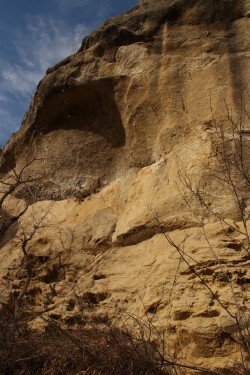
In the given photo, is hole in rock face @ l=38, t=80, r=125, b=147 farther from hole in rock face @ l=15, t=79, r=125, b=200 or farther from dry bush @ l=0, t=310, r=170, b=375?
dry bush @ l=0, t=310, r=170, b=375

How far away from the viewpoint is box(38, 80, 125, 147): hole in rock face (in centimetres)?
754

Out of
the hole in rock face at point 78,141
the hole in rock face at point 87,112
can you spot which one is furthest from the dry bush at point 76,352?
the hole in rock face at point 87,112

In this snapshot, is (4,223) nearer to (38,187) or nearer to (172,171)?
(38,187)

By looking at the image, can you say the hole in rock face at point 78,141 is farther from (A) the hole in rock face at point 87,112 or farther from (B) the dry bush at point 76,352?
(B) the dry bush at point 76,352

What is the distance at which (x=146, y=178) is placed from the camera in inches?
254

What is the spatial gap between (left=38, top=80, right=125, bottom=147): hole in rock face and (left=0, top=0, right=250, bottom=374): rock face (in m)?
0.02

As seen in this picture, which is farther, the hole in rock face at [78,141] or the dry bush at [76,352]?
the hole in rock face at [78,141]

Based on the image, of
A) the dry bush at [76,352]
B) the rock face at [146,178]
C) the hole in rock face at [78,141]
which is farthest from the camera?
the hole in rock face at [78,141]

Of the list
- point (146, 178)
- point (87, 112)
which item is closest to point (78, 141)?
point (87, 112)

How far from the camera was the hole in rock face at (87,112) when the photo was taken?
7.54 m

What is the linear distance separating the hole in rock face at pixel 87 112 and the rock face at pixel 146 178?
19 mm

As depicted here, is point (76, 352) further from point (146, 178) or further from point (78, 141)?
point (78, 141)

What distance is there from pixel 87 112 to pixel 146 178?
1.99 metres

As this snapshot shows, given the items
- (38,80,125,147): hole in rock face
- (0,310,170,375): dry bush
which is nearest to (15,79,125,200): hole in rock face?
(38,80,125,147): hole in rock face
